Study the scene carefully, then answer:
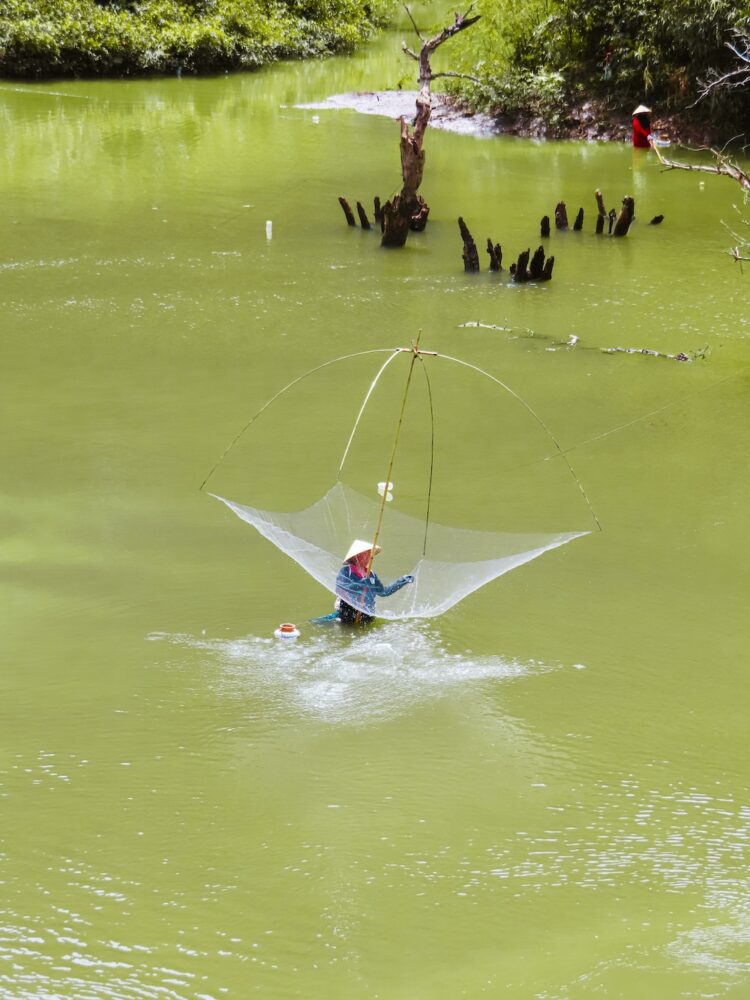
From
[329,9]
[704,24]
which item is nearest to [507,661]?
[704,24]

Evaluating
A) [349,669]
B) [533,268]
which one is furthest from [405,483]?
[533,268]

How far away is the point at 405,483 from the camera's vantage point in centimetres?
888

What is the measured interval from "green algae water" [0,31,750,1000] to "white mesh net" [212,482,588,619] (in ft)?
0.88

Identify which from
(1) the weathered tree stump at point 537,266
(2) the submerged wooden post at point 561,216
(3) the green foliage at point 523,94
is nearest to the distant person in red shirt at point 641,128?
(1) the weathered tree stump at point 537,266

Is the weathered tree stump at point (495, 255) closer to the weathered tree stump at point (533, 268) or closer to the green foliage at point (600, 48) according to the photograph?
the weathered tree stump at point (533, 268)

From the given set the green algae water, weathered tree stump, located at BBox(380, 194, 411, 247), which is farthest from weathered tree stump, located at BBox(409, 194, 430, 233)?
the green algae water

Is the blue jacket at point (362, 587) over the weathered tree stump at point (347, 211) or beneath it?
beneath

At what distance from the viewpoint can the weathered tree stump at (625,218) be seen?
14164 millimetres

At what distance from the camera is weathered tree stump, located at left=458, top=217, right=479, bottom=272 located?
13148mm

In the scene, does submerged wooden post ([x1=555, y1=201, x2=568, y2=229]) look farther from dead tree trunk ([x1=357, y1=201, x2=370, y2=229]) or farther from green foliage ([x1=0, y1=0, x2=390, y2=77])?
green foliage ([x1=0, y1=0, x2=390, y2=77])

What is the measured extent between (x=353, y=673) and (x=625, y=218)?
919 centimetres

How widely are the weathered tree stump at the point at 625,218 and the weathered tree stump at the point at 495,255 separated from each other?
5.90 feet

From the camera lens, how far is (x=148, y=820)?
17.6 feet

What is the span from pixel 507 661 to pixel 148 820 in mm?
2097
